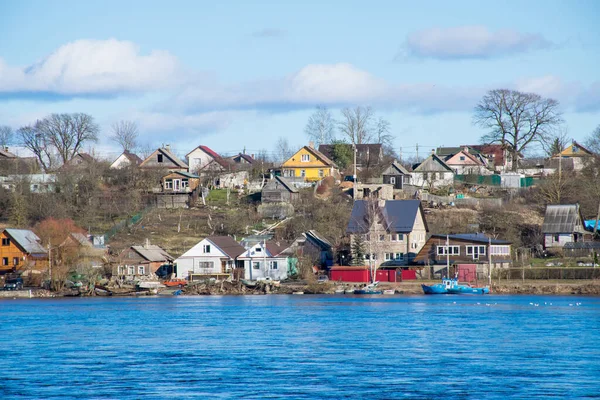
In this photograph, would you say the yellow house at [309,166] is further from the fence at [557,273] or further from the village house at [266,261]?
the fence at [557,273]

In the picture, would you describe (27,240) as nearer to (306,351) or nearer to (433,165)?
(433,165)

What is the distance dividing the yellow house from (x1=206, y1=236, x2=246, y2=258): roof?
2401cm

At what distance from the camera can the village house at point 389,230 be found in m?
74.2

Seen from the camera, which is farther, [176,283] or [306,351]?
[176,283]

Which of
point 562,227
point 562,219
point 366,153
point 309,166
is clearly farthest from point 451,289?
point 366,153

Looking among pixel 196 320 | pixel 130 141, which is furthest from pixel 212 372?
pixel 130 141

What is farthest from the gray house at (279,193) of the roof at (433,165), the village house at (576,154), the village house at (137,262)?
the village house at (576,154)

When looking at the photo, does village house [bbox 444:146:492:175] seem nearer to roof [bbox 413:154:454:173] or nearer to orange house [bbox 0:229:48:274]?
roof [bbox 413:154:454:173]

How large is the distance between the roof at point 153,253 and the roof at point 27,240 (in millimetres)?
9019

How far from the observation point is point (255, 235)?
8006 cm

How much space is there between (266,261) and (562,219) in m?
25.9

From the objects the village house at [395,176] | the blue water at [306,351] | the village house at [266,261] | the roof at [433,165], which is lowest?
the blue water at [306,351]

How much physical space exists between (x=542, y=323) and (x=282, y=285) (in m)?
29.4

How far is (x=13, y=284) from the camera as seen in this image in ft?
245
